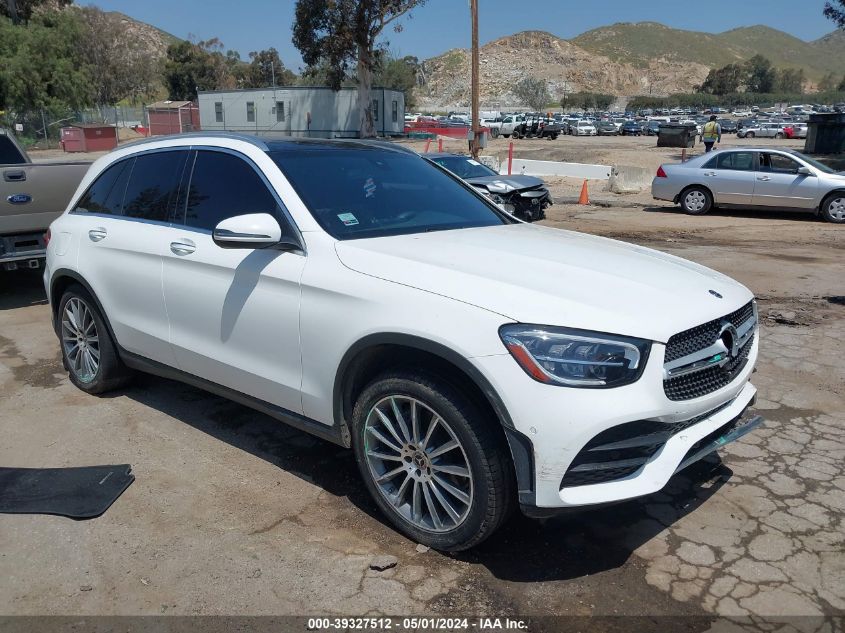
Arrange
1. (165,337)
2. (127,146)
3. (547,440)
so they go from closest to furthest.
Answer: (547,440), (165,337), (127,146)

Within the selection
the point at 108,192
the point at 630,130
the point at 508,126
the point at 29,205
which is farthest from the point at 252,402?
the point at 630,130

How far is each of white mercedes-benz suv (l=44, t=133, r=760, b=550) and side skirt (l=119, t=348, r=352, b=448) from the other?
13mm

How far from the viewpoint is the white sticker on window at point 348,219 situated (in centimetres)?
363

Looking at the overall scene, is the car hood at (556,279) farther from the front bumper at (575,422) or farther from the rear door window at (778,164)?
the rear door window at (778,164)

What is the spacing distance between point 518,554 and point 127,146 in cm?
385

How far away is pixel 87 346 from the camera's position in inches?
199

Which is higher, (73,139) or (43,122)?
(43,122)

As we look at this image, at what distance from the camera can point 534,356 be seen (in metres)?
2.69

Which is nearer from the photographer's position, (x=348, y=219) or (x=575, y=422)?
(x=575, y=422)

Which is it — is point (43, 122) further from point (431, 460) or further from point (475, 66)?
point (431, 460)

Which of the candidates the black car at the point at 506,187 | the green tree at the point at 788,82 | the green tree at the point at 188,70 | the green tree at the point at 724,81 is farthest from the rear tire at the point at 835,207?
the green tree at the point at 788,82

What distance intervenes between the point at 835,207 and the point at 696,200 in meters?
2.72

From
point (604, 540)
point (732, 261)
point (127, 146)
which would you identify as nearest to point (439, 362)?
point (604, 540)

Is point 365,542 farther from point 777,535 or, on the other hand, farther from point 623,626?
point 777,535
